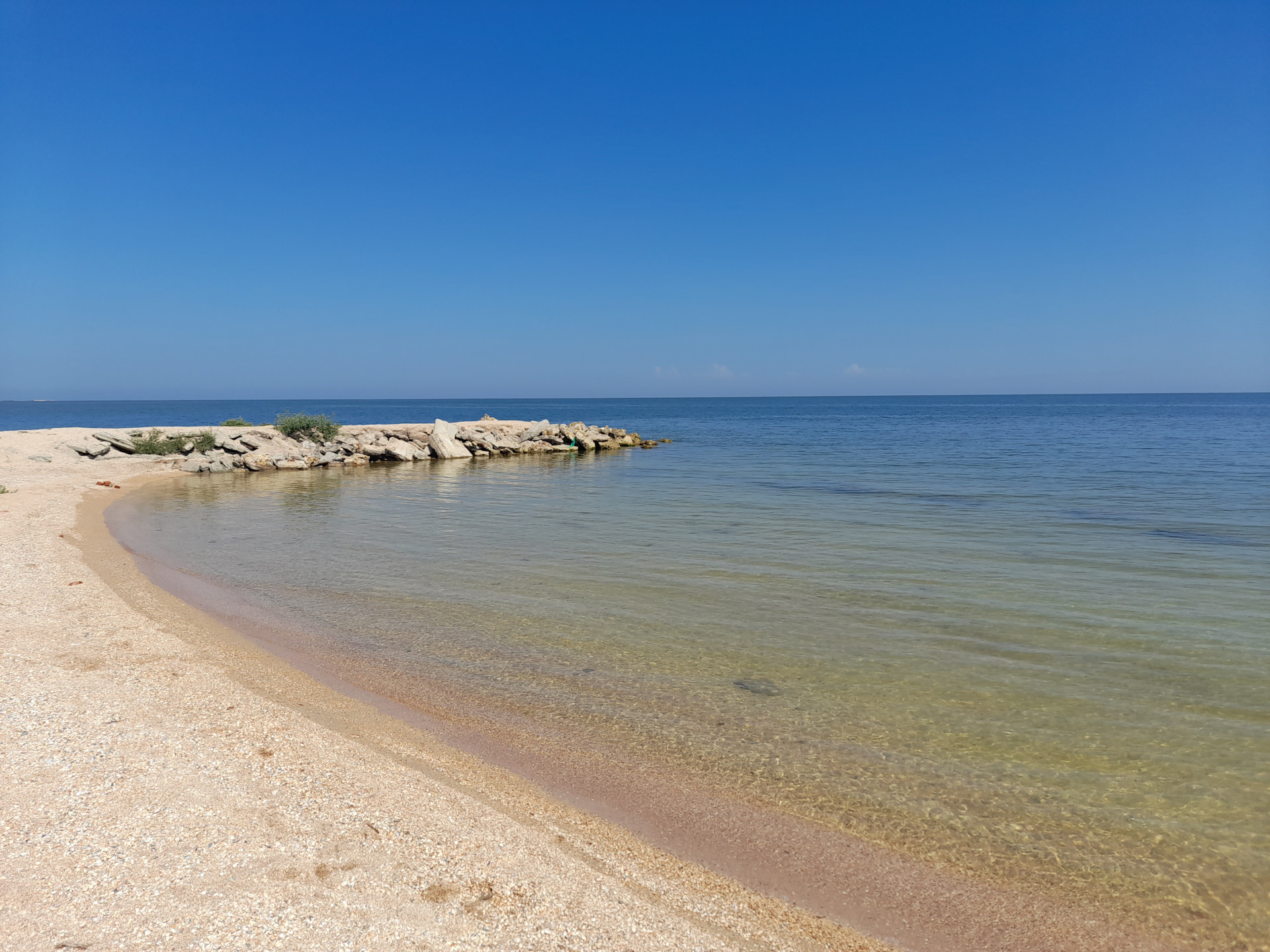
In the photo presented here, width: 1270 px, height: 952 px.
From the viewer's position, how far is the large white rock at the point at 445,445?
40.4m

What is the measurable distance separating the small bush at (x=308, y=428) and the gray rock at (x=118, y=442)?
23.8 feet

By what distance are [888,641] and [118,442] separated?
1513 inches

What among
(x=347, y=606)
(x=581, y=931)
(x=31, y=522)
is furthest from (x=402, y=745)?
(x=31, y=522)

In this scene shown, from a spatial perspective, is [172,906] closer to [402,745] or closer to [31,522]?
[402,745]

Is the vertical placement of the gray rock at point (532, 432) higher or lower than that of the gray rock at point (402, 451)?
higher

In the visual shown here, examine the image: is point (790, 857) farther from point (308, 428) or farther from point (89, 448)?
point (308, 428)

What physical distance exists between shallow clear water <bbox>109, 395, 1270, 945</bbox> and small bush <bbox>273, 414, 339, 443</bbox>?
19079 mm

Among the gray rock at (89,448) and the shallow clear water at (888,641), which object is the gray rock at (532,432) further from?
the shallow clear water at (888,641)

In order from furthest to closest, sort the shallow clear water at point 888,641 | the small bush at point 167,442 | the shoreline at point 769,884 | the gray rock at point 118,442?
1. the gray rock at point 118,442
2. the small bush at point 167,442
3. the shallow clear water at point 888,641
4. the shoreline at point 769,884

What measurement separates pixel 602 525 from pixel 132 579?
9.63 meters

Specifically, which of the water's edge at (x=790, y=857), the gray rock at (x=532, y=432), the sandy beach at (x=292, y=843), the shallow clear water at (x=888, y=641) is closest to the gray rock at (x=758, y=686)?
the shallow clear water at (x=888, y=641)

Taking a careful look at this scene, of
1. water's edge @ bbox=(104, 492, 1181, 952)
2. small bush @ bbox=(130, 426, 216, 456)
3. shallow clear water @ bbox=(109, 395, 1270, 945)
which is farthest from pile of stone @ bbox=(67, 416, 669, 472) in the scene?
water's edge @ bbox=(104, 492, 1181, 952)

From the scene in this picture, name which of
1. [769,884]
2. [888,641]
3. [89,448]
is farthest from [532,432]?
[769,884]

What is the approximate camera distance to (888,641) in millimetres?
8625
